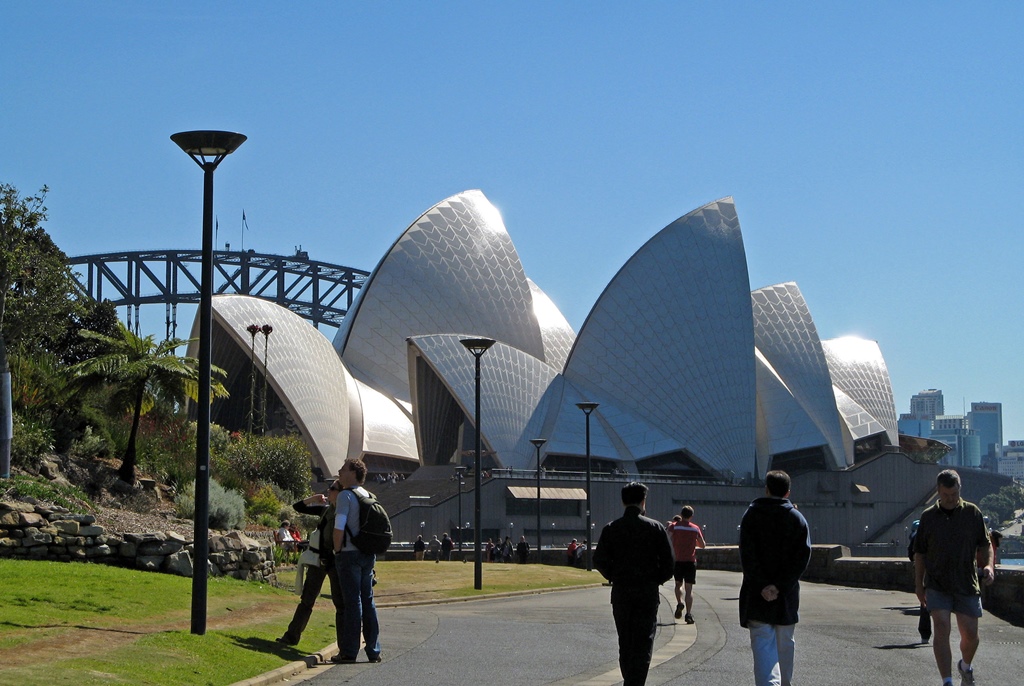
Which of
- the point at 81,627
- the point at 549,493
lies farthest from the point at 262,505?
the point at 549,493

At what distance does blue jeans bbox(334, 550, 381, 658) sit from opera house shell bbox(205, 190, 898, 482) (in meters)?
47.6

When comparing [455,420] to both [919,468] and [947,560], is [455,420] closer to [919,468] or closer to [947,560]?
[919,468]

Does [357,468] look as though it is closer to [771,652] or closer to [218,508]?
[771,652]

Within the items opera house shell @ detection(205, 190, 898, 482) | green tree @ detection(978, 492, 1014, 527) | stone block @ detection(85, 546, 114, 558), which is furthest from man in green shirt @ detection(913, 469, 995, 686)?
green tree @ detection(978, 492, 1014, 527)

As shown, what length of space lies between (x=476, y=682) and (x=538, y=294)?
69872mm

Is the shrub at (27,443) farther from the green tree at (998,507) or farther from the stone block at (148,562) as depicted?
the green tree at (998,507)

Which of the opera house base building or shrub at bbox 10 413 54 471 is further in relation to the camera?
the opera house base building

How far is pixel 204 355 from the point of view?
12.6 metres

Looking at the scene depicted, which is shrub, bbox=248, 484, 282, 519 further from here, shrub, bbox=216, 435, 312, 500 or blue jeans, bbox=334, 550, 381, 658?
blue jeans, bbox=334, 550, 381, 658

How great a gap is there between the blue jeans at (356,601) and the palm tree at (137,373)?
12.9 metres

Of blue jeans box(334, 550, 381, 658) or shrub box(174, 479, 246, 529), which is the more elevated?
shrub box(174, 479, 246, 529)

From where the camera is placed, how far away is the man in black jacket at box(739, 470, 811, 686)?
8.16 m

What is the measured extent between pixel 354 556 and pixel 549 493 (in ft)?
161

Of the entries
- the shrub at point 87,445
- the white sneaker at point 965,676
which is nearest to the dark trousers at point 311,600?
the white sneaker at point 965,676
